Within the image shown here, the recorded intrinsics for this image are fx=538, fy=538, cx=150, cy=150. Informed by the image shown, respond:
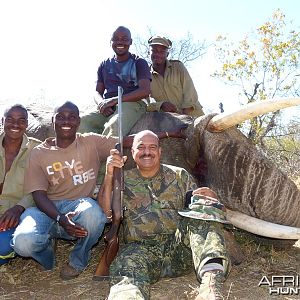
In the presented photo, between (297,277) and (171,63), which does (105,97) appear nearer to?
(171,63)

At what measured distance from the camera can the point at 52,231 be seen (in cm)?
459

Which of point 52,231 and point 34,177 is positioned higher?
point 34,177

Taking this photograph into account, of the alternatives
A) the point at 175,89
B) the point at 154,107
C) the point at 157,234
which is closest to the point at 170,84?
the point at 175,89

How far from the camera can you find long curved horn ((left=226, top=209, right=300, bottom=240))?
15.2ft

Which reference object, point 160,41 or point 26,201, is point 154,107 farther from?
point 26,201

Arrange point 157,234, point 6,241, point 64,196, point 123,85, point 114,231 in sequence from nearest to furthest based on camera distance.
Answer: point 114,231 < point 157,234 < point 6,241 < point 64,196 < point 123,85

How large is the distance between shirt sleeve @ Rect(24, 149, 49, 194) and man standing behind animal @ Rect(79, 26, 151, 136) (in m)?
1.30

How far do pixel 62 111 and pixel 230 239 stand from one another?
1888 mm

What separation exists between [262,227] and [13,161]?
89.8 inches

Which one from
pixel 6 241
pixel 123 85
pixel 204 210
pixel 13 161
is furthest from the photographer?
pixel 123 85

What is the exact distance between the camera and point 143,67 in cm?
587

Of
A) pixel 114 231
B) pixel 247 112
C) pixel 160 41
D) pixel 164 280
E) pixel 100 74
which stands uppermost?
pixel 160 41

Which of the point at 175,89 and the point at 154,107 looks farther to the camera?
the point at 175,89

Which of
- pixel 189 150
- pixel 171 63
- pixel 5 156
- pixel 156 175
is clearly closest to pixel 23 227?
pixel 5 156
